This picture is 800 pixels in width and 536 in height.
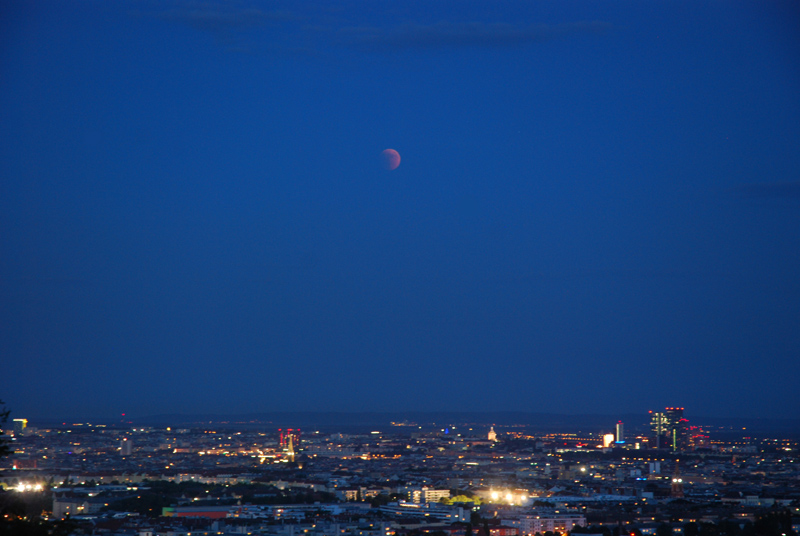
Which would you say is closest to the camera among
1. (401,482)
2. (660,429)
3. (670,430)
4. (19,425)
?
(401,482)

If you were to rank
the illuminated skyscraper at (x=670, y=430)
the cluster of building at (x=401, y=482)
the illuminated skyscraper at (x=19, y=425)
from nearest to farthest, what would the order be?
1. the cluster of building at (x=401, y=482)
2. the illuminated skyscraper at (x=19, y=425)
3. the illuminated skyscraper at (x=670, y=430)

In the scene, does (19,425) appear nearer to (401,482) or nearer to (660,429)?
(401,482)

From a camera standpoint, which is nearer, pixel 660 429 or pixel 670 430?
pixel 670 430

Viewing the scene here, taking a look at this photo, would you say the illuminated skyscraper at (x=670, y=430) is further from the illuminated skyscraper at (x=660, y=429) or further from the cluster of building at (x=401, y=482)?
the cluster of building at (x=401, y=482)

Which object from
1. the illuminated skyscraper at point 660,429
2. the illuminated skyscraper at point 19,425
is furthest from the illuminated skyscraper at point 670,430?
the illuminated skyscraper at point 19,425

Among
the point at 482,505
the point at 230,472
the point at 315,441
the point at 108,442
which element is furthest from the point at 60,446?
the point at 482,505

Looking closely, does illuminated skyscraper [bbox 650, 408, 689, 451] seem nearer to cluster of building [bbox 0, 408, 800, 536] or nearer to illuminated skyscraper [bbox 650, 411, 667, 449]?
illuminated skyscraper [bbox 650, 411, 667, 449]

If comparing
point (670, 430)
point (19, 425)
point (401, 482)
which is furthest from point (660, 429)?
point (19, 425)

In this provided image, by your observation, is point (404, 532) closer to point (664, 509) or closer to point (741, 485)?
point (664, 509)

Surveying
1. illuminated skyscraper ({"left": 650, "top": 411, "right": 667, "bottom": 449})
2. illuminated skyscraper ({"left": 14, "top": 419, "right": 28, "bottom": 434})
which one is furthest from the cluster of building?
illuminated skyscraper ({"left": 14, "top": 419, "right": 28, "bottom": 434})
